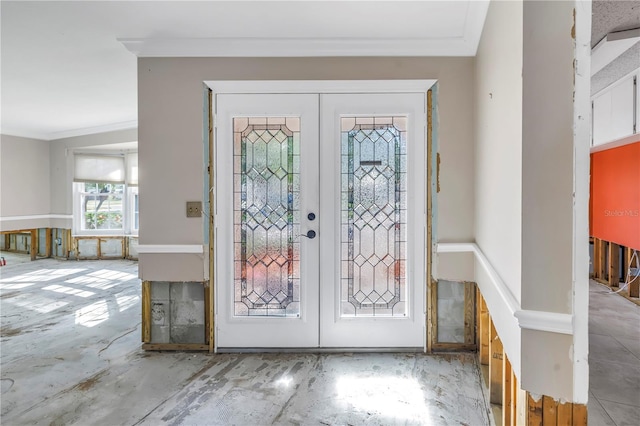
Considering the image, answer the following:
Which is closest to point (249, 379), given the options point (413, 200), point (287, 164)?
point (287, 164)

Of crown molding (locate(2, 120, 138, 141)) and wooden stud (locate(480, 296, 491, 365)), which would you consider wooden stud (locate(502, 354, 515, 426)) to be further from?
crown molding (locate(2, 120, 138, 141))

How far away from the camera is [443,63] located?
2.49m

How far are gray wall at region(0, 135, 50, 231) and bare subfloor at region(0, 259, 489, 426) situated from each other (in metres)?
4.13

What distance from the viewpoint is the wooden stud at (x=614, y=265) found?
12.9ft


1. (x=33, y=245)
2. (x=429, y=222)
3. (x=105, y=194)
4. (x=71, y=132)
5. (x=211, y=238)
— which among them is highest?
(x=71, y=132)

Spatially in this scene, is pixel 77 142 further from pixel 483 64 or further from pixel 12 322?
pixel 483 64

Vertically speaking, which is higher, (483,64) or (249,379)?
(483,64)

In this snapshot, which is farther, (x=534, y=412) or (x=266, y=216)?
(x=266, y=216)

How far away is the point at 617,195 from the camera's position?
3506 mm

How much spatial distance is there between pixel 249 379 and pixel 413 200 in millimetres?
1765

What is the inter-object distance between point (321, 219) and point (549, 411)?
1741 mm

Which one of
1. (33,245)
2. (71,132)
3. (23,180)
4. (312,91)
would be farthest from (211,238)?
(33,245)

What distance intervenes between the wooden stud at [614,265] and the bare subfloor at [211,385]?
9.39ft

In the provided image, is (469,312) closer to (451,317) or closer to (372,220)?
(451,317)
